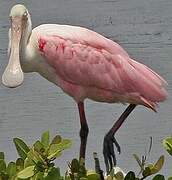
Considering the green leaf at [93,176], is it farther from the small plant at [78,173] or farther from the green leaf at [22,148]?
the green leaf at [22,148]

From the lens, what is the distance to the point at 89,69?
307 cm

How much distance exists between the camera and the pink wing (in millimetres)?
2996

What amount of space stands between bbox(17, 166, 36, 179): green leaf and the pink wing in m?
1.11

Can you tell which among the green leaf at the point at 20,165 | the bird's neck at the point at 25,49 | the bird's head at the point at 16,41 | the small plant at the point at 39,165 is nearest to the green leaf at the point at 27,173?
the small plant at the point at 39,165

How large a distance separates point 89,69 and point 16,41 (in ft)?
1.25

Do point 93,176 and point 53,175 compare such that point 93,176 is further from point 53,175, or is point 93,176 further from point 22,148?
point 22,148

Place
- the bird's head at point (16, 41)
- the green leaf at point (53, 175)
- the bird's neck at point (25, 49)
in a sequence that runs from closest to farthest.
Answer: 1. the green leaf at point (53, 175)
2. the bird's head at point (16, 41)
3. the bird's neck at point (25, 49)

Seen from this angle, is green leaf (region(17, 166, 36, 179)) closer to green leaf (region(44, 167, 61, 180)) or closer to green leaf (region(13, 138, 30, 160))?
green leaf (region(44, 167, 61, 180))

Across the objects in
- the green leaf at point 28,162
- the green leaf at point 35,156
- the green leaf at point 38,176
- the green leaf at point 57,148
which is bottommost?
the green leaf at point 38,176

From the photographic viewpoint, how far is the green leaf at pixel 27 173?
1.90 meters

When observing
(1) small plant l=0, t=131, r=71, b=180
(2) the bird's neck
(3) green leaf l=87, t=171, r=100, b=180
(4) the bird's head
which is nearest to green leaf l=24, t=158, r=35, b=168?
(1) small plant l=0, t=131, r=71, b=180

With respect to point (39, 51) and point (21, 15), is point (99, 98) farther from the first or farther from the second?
point (21, 15)

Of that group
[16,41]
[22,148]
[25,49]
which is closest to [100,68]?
[25,49]

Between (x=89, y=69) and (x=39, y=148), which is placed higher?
(x=89, y=69)
